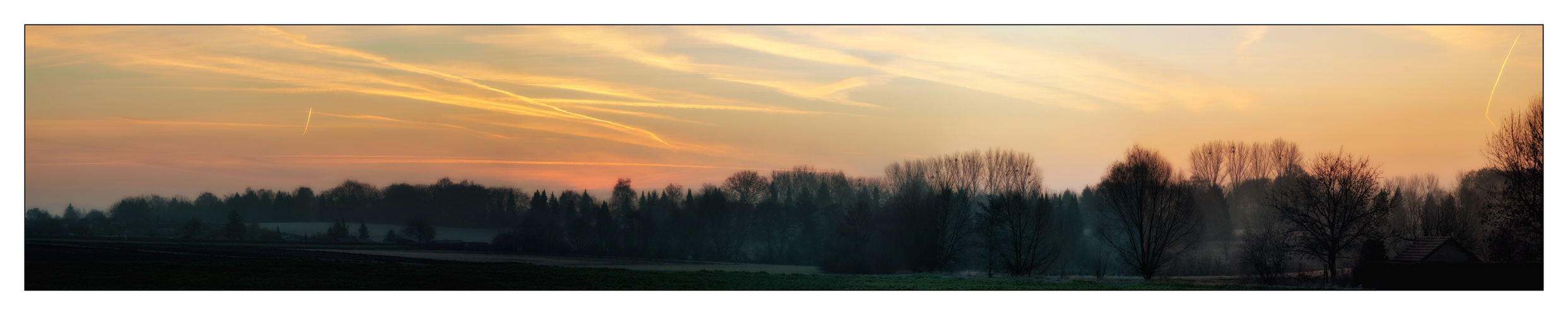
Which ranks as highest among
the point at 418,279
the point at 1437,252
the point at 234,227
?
the point at 234,227

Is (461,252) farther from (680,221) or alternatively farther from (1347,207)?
(1347,207)

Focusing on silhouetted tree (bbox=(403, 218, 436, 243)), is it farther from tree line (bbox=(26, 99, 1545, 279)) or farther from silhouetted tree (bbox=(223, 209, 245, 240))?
silhouetted tree (bbox=(223, 209, 245, 240))

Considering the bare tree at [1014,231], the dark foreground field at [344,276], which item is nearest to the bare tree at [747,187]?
the dark foreground field at [344,276]

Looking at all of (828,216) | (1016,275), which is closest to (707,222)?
(828,216)

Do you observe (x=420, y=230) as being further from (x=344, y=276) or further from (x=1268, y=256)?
(x=1268, y=256)

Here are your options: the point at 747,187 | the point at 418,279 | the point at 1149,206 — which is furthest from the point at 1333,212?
the point at 418,279

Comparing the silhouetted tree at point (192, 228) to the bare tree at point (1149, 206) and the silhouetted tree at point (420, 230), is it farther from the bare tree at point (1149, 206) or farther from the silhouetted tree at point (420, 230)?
the bare tree at point (1149, 206)

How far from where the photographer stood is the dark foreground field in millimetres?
20250

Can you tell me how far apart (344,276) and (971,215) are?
2677cm

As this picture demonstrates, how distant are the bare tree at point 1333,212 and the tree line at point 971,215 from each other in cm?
6

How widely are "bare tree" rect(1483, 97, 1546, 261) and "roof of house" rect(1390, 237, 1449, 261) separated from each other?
72.8 inches

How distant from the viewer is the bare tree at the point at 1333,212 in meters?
28.0

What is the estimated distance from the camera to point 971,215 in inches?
1506

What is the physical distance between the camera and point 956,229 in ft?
124
